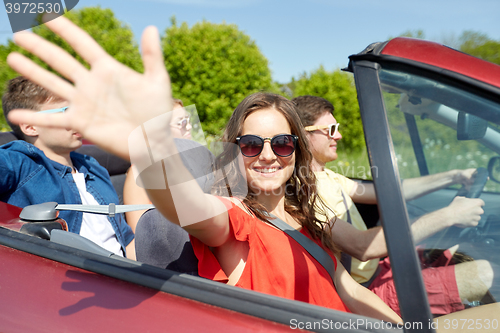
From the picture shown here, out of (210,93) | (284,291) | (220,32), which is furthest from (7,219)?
(220,32)

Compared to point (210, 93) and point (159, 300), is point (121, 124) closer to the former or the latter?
point (159, 300)

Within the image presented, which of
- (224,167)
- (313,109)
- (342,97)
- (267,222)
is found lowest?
(267,222)

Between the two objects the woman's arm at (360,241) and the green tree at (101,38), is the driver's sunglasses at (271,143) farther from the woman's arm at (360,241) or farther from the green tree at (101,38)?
the green tree at (101,38)

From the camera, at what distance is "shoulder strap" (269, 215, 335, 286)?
1.46 metres

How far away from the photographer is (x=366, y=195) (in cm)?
271

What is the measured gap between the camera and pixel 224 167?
1.61 metres

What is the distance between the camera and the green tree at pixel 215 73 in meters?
10.2

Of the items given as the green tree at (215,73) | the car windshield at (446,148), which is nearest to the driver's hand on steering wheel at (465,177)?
the car windshield at (446,148)

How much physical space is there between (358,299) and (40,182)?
5.14ft

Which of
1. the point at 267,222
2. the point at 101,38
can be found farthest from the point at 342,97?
the point at 267,222

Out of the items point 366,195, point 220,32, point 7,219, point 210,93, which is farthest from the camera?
point 220,32

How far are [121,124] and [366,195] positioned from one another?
2256mm

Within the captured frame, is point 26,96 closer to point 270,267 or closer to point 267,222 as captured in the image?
point 267,222

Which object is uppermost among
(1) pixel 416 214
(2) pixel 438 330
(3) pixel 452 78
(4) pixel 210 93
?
(4) pixel 210 93
